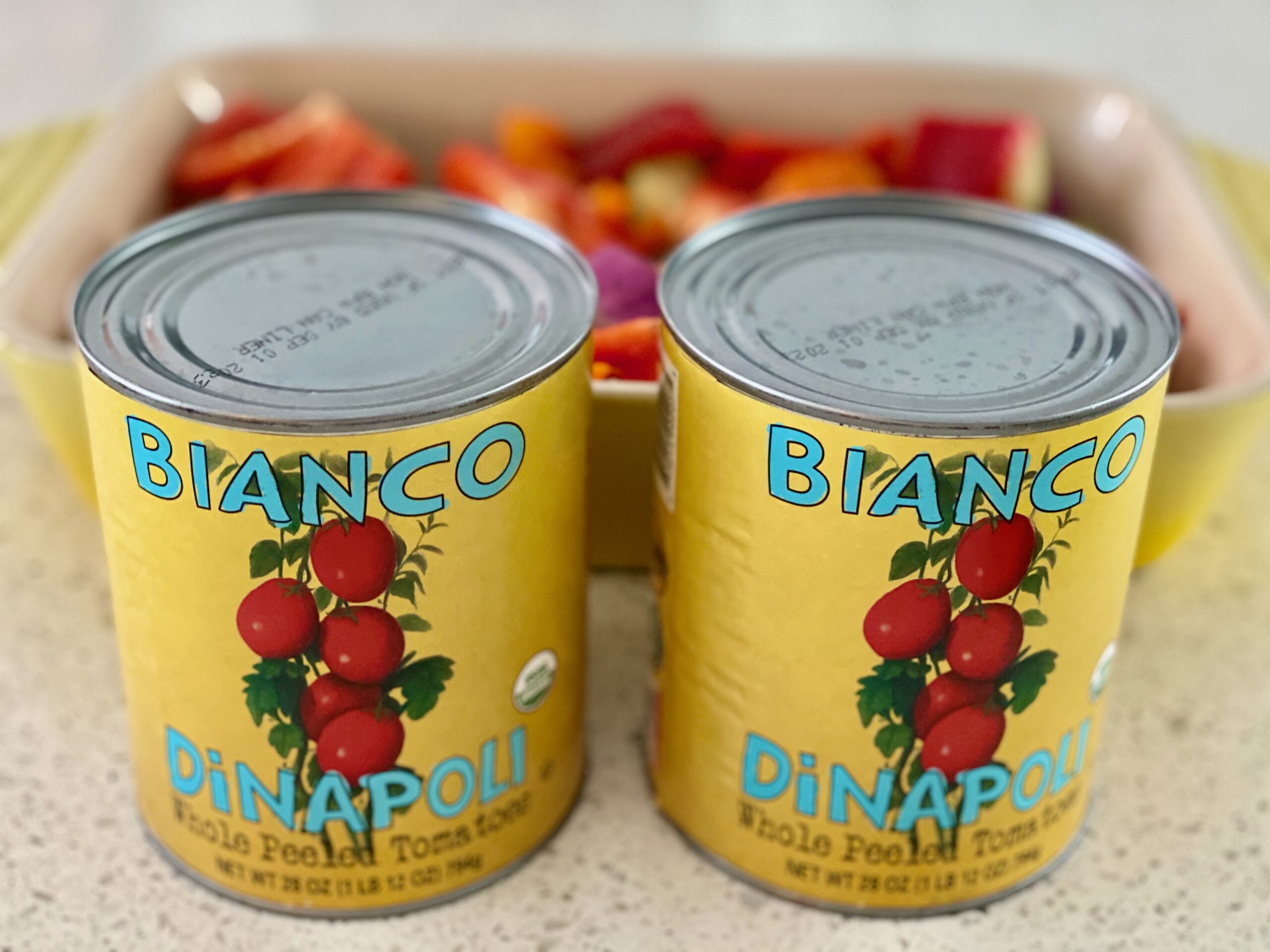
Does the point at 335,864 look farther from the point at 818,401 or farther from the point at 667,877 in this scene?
the point at 818,401

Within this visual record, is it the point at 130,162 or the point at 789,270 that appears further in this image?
the point at 130,162

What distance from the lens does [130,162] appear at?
1347mm

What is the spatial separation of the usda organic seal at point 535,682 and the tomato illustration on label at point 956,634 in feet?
0.56

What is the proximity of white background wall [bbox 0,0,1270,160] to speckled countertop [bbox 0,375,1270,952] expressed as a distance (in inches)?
47.0

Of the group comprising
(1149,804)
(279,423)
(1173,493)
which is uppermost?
(279,423)

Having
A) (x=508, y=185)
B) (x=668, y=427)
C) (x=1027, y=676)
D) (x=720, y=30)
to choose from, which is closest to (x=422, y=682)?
(x=668, y=427)

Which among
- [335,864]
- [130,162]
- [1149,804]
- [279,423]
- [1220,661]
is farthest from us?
[130,162]

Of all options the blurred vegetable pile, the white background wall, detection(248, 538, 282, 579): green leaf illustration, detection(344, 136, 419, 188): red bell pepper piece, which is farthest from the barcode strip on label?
the white background wall

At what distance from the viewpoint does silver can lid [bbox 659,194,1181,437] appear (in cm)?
71

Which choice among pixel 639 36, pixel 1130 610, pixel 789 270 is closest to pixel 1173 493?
pixel 1130 610

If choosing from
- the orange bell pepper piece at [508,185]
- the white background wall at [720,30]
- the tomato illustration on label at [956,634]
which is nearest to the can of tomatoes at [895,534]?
the tomato illustration on label at [956,634]

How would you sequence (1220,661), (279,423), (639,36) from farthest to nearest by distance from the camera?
(639,36)
(1220,661)
(279,423)

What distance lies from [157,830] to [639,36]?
1.68 metres

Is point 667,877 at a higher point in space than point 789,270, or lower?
lower
